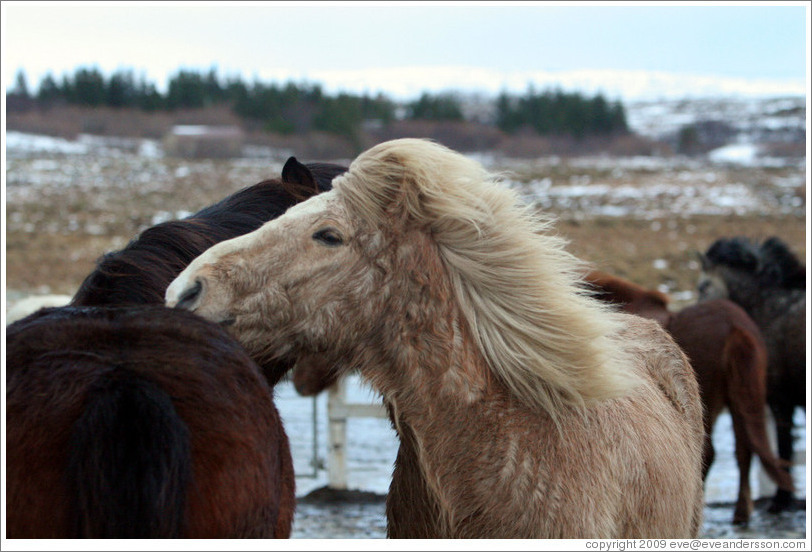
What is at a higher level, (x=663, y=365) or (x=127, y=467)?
(x=127, y=467)

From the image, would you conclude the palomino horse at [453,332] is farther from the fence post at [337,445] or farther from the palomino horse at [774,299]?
the palomino horse at [774,299]

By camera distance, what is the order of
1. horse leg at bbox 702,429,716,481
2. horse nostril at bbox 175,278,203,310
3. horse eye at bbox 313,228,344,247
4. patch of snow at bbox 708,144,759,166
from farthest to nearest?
patch of snow at bbox 708,144,759,166, horse leg at bbox 702,429,716,481, horse eye at bbox 313,228,344,247, horse nostril at bbox 175,278,203,310

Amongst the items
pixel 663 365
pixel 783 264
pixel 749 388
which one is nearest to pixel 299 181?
pixel 663 365

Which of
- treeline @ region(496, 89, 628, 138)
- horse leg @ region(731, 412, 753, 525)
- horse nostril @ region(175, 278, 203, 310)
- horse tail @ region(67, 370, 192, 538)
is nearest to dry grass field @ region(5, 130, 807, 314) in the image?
treeline @ region(496, 89, 628, 138)

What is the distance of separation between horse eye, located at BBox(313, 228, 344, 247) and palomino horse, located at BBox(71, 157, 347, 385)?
0.58 m

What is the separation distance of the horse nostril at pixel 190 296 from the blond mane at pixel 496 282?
0.51 meters

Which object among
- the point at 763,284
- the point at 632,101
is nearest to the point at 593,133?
the point at 763,284

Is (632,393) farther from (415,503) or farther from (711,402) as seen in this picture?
(711,402)

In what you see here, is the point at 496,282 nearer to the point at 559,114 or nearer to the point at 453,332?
the point at 453,332

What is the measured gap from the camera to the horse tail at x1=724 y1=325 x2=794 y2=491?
621 cm

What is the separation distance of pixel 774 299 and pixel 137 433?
7986mm

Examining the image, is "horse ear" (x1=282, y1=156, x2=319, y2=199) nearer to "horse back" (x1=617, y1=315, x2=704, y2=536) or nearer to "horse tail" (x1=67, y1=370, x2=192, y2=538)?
"horse back" (x1=617, y1=315, x2=704, y2=536)

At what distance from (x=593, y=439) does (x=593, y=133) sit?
34.1m

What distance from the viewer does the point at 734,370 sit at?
6281 mm
